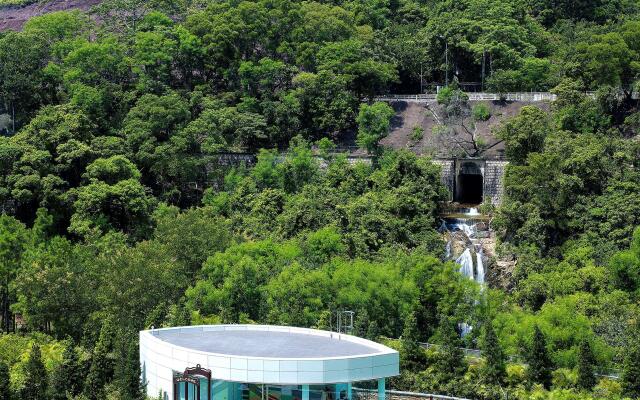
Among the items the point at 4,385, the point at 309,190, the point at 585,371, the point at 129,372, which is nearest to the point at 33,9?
the point at 309,190

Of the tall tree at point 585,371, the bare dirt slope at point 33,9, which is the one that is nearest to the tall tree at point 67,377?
the tall tree at point 585,371

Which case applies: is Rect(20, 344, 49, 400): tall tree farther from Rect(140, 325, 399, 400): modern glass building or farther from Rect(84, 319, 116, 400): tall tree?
Rect(140, 325, 399, 400): modern glass building

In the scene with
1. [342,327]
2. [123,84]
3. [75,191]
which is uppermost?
[123,84]

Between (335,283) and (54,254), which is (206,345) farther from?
(54,254)

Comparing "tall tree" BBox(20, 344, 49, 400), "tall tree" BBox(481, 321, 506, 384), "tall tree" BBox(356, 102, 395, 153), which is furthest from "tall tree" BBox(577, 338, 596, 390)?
"tall tree" BBox(356, 102, 395, 153)

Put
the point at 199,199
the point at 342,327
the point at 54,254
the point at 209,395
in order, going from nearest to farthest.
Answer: the point at 209,395 → the point at 342,327 → the point at 54,254 → the point at 199,199

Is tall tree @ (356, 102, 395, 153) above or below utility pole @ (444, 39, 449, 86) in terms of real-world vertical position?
below

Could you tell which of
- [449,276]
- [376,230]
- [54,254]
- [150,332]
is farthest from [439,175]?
[150,332]
